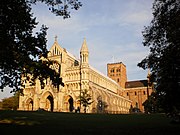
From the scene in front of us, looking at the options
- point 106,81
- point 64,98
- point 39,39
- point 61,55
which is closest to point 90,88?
point 64,98

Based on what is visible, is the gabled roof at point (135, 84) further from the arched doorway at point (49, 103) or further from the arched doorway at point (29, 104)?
the arched doorway at point (29, 104)

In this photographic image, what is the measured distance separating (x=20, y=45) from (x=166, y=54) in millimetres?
9893

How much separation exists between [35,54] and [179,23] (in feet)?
29.3

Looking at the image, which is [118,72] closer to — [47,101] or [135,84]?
[135,84]

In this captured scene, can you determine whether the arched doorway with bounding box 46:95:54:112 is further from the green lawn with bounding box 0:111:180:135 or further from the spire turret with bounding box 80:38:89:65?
the green lawn with bounding box 0:111:180:135

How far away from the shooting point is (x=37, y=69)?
12461 mm

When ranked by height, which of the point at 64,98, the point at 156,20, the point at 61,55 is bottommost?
the point at 64,98

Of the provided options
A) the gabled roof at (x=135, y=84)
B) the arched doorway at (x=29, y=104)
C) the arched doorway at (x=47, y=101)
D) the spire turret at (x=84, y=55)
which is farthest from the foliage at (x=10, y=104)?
the gabled roof at (x=135, y=84)

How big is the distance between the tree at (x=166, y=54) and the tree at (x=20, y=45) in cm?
696

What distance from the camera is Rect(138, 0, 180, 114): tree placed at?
51.0ft

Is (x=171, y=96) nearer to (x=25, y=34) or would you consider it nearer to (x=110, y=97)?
(x=25, y=34)

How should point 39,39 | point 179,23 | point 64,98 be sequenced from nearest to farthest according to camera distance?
1. point 39,39
2. point 179,23
3. point 64,98

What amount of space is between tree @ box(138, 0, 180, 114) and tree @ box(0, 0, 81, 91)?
274 inches

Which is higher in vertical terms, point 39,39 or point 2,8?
point 2,8
